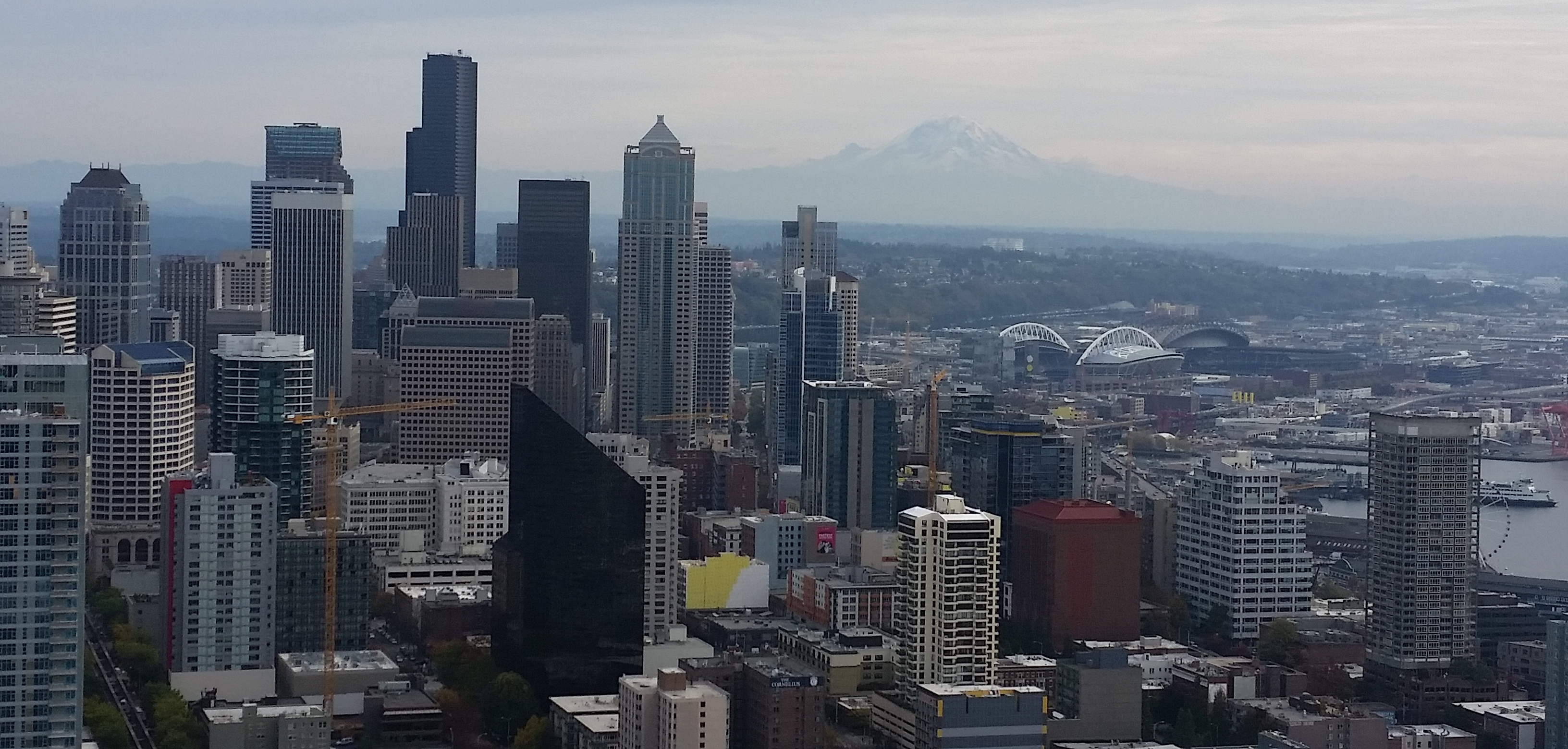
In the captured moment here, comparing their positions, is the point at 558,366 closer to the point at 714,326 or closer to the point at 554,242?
the point at 714,326

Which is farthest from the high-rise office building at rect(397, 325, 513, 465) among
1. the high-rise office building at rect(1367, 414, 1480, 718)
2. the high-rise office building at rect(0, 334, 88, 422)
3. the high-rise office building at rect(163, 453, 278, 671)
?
the high-rise office building at rect(0, 334, 88, 422)

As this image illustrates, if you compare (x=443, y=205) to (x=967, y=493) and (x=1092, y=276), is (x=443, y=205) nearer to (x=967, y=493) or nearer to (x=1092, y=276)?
(x=1092, y=276)

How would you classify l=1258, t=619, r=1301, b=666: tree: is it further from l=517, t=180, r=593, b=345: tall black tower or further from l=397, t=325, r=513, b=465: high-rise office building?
l=517, t=180, r=593, b=345: tall black tower

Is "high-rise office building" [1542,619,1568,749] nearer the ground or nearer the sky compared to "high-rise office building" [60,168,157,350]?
nearer the ground

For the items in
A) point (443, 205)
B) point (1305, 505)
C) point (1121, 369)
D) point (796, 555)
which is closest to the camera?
point (796, 555)

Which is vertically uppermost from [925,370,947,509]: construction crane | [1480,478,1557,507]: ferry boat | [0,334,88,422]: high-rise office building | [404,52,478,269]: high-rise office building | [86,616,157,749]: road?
[404,52,478,269]: high-rise office building

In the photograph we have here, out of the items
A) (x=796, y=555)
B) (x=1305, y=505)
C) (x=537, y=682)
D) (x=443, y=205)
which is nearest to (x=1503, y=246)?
(x=1305, y=505)

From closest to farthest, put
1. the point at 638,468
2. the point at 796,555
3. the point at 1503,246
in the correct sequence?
the point at 638,468 → the point at 796,555 → the point at 1503,246

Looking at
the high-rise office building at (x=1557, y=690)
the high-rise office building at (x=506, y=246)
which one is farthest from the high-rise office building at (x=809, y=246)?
the high-rise office building at (x=1557, y=690)
